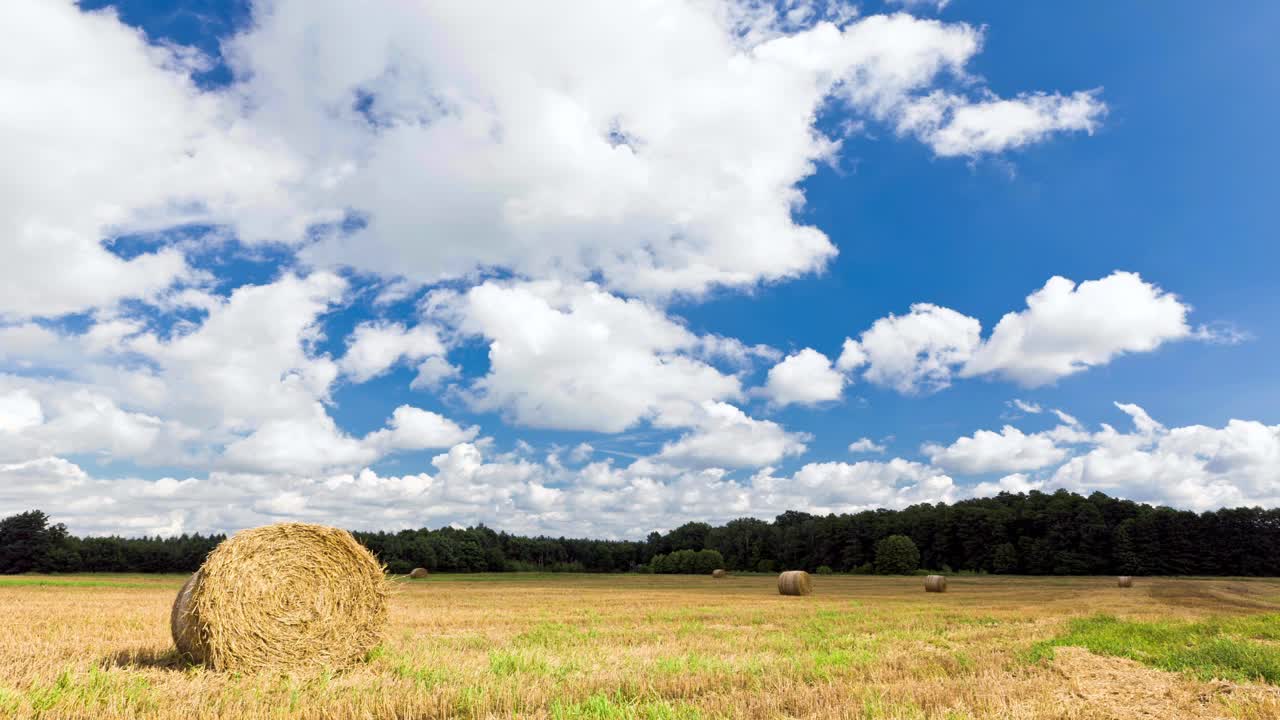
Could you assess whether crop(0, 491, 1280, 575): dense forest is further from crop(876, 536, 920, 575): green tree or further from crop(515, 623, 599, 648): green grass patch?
crop(515, 623, 599, 648): green grass patch

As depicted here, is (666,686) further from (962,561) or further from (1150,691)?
(962,561)

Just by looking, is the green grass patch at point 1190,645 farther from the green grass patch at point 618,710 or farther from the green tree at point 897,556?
the green tree at point 897,556

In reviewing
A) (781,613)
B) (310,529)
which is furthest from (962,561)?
(310,529)

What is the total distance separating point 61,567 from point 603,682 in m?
100

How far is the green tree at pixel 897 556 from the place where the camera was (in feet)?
275

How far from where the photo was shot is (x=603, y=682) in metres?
7.82

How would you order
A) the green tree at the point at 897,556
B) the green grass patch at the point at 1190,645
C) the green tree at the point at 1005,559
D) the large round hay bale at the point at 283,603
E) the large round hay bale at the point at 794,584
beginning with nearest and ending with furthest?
the green grass patch at the point at 1190,645
the large round hay bale at the point at 283,603
the large round hay bale at the point at 794,584
the green tree at the point at 1005,559
the green tree at the point at 897,556

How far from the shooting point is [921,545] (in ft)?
298

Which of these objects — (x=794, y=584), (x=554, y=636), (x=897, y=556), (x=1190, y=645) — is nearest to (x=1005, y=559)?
(x=897, y=556)

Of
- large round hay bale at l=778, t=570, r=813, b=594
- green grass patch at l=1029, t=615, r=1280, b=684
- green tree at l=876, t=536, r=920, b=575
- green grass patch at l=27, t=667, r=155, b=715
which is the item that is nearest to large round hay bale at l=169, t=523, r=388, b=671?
green grass patch at l=27, t=667, r=155, b=715

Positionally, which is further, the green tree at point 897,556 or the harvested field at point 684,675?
the green tree at point 897,556

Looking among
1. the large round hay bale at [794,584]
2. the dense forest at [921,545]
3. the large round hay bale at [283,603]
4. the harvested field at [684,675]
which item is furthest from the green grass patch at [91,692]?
the dense forest at [921,545]

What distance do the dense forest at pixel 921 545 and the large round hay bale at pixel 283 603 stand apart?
75.8 metres

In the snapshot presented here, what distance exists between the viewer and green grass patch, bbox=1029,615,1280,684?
8.84 metres
